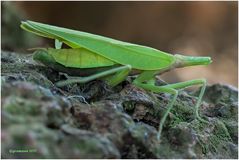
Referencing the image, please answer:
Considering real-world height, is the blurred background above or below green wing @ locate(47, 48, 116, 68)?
below

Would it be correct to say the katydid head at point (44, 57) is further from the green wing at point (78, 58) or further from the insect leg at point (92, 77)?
the insect leg at point (92, 77)

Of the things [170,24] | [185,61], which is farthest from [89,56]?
[170,24]

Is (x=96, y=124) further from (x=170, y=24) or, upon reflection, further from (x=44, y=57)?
(x=170, y=24)

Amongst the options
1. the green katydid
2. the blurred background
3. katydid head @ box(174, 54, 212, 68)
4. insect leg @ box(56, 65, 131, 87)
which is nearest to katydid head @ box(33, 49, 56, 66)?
the green katydid

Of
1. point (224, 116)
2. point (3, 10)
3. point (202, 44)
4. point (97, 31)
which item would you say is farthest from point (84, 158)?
point (202, 44)

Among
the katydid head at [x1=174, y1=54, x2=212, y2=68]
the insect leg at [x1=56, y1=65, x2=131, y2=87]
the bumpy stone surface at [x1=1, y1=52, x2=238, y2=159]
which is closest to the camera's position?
the bumpy stone surface at [x1=1, y1=52, x2=238, y2=159]

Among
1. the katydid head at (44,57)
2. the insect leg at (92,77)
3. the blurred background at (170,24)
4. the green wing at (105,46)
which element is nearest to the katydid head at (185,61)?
the green wing at (105,46)

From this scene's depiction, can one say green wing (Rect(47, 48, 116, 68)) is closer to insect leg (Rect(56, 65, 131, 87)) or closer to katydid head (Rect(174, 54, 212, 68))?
insect leg (Rect(56, 65, 131, 87))
